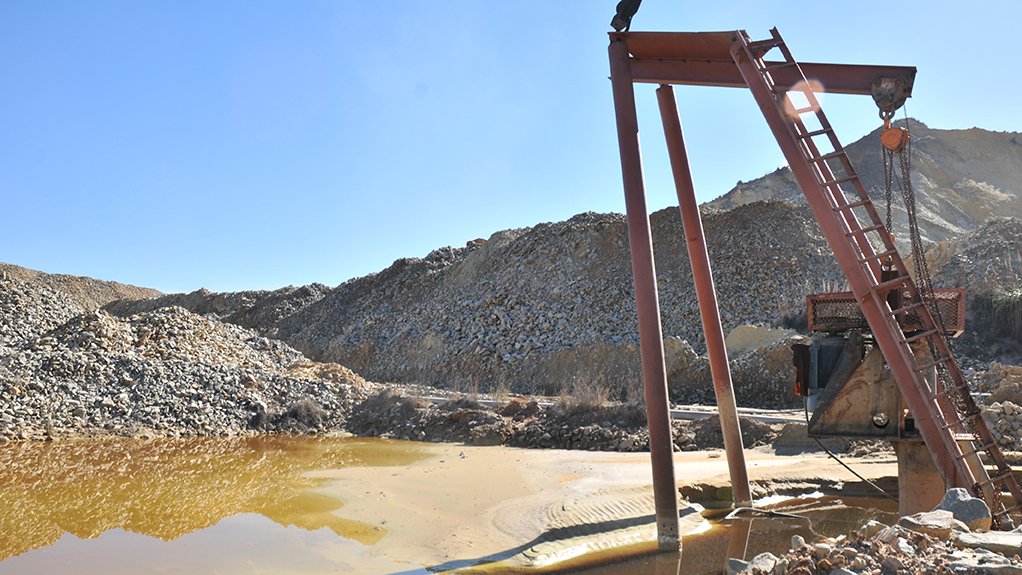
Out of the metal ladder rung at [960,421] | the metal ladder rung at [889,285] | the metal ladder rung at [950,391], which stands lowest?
the metal ladder rung at [960,421]

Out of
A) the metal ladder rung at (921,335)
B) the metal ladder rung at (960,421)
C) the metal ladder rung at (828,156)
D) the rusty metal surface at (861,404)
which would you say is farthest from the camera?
the rusty metal surface at (861,404)

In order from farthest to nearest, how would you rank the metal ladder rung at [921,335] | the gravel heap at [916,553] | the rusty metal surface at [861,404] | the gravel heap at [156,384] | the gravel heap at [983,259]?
the gravel heap at [983,259]
the gravel heap at [156,384]
the rusty metal surface at [861,404]
the metal ladder rung at [921,335]
the gravel heap at [916,553]

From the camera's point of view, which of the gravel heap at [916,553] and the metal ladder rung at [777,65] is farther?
the metal ladder rung at [777,65]

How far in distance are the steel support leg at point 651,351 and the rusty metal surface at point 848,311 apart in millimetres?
1589

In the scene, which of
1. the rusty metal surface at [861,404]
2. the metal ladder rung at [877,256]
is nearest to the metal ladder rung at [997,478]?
the rusty metal surface at [861,404]

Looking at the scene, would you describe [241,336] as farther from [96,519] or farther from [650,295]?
[650,295]

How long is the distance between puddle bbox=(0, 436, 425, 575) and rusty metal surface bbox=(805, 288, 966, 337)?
4.75 metres

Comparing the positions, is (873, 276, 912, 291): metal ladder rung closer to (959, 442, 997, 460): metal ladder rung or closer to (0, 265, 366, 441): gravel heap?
(959, 442, 997, 460): metal ladder rung

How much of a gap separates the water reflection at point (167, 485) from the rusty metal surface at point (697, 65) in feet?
19.5

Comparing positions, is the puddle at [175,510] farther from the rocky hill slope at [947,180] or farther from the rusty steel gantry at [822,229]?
the rocky hill slope at [947,180]

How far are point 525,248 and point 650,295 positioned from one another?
3364cm

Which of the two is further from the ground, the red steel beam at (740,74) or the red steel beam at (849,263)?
the red steel beam at (740,74)

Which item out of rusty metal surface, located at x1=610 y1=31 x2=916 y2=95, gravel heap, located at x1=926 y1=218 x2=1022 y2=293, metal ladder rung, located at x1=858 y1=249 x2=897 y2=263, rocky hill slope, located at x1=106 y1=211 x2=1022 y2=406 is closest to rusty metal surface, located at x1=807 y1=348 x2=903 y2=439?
metal ladder rung, located at x1=858 y1=249 x2=897 y2=263

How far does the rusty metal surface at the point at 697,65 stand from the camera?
24.4ft
